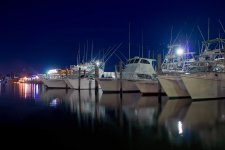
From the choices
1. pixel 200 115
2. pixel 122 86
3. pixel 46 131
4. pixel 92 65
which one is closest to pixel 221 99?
pixel 200 115

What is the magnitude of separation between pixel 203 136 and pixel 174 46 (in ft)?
98.4

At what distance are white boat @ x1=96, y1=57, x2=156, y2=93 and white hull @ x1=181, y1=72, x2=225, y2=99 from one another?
1383 cm

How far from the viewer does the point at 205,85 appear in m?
28.5

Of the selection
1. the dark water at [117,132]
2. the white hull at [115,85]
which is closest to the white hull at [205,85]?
the dark water at [117,132]

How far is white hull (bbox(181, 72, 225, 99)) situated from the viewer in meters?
27.8

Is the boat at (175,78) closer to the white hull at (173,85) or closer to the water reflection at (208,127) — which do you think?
the white hull at (173,85)

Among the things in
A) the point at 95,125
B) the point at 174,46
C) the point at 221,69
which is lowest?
the point at 95,125

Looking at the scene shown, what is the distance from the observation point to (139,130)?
1400 centimetres

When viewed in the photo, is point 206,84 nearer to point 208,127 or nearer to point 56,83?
point 208,127

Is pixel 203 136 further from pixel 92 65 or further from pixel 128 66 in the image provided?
pixel 92 65

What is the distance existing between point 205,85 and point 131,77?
16.5 metres

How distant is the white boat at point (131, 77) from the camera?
43.5m

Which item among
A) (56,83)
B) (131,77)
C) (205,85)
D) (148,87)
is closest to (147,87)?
(148,87)

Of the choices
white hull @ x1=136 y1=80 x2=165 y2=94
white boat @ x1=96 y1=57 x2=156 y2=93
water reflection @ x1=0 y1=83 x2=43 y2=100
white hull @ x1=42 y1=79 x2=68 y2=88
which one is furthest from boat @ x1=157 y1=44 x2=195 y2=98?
white hull @ x1=42 y1=79 x2=68 y2=88
